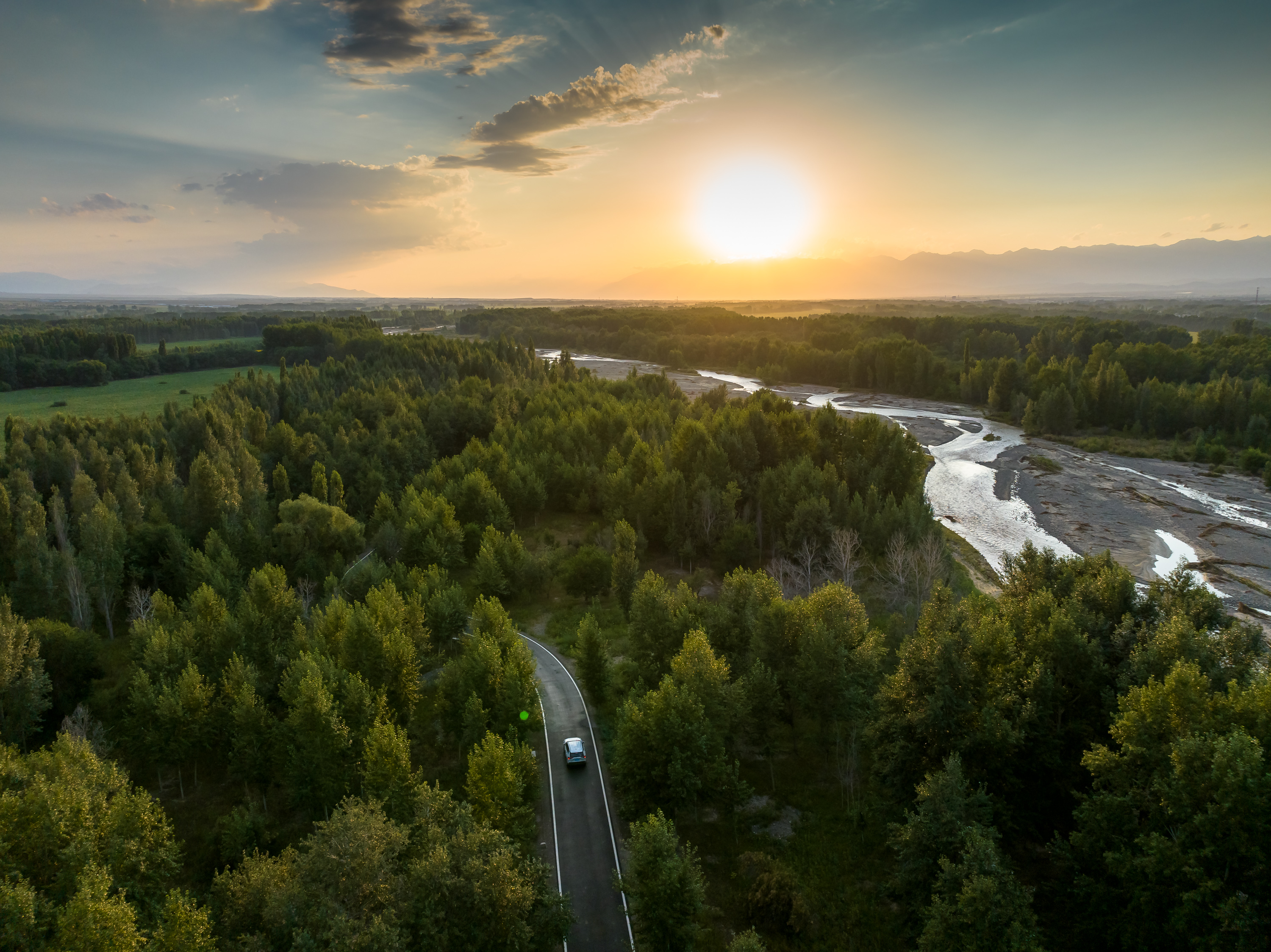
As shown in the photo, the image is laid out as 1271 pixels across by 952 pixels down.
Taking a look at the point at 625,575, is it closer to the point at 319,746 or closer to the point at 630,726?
the point at 630,726

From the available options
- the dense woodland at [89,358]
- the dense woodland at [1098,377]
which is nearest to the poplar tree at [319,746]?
the dense woodland at [1098,377]

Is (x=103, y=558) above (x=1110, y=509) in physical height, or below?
above

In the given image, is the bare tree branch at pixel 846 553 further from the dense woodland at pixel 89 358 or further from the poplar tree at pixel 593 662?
the dense woodland at pixel 89 358

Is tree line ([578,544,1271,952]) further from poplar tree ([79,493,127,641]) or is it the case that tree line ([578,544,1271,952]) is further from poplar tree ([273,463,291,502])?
poplar tree ([273,463,291,502])

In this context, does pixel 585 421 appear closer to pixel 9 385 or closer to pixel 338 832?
pixel 338 832

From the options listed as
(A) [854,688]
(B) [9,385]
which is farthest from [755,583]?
(B) [9,385]

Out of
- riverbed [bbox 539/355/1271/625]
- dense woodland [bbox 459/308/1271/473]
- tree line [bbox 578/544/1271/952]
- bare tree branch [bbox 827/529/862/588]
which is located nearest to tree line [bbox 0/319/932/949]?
bare tree branch [bbox 827/529/862/588]

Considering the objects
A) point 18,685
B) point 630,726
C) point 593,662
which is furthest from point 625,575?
point 18,685
